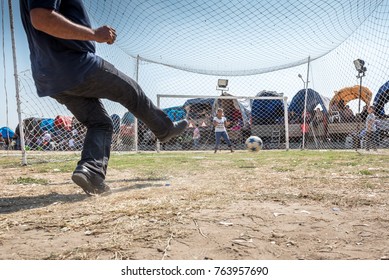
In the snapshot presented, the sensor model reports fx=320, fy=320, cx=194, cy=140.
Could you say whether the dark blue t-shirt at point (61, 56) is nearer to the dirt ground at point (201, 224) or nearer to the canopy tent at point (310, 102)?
the dirt ground at point (201, 224)

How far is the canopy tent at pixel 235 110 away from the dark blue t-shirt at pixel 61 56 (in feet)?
44.5

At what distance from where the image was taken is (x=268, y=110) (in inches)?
634

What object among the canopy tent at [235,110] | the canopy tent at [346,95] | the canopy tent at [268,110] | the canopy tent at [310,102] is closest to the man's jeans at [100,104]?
the canopy tent at [235,110]

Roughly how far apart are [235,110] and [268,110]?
1.65 metres

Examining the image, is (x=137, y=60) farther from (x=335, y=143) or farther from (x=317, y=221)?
(x=317, y=221)

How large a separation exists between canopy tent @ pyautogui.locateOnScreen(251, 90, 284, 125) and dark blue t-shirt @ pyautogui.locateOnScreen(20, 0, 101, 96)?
13.9m

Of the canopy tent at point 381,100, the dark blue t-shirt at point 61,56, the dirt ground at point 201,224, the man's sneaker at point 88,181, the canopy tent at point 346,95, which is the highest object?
the canopy tent at point 346,95

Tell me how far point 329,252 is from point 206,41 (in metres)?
9.17

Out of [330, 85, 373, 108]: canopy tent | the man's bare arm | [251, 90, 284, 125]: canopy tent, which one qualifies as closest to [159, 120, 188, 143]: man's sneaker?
the man's bare arm

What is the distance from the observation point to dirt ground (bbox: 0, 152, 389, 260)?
4.16 feet

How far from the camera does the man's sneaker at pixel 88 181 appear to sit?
234 cm

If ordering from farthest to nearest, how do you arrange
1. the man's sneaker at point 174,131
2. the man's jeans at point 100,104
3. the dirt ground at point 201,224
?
the man's sneaker at point 174,131
the man's jeans at point 100,104
the dirt ground at point 201,224

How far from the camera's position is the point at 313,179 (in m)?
3.21

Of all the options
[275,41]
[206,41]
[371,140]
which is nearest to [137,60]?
[206,41]
